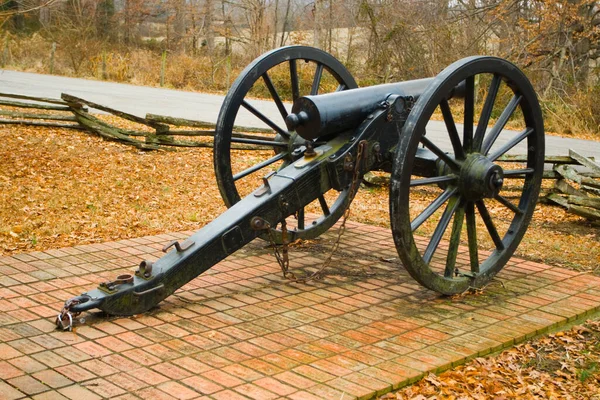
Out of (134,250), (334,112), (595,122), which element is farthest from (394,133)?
(595,122)

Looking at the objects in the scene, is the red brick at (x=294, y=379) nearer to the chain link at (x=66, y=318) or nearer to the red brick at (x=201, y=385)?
the red brick at (x=201, y=385)

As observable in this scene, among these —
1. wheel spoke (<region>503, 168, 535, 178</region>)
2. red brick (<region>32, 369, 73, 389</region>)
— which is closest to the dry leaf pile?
wheel spoke (<region>503, 168, 535, 178</region>)

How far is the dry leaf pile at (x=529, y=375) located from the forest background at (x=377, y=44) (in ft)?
43.1

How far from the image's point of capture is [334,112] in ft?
17.6

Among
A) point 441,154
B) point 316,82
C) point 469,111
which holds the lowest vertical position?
point 441,154

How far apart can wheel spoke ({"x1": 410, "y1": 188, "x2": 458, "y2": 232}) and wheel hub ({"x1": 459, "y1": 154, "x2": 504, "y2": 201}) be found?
9cm

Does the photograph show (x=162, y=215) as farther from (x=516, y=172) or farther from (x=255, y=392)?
(x=255, y=392)

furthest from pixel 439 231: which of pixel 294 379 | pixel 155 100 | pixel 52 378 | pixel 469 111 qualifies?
pixel 155 100

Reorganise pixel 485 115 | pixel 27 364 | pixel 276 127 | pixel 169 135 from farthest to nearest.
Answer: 1. pixel 169 135
2. pixel 276 127
3. pixel 485 115
4. pixel 27 364

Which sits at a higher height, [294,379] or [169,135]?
[169,135]

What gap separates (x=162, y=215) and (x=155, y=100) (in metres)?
12.4

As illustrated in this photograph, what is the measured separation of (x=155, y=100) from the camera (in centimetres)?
2003

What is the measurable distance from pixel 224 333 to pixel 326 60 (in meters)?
2.71

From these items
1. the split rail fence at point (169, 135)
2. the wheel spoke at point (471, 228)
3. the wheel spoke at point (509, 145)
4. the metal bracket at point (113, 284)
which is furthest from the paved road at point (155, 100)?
the metal bracket at point (113, 284)
